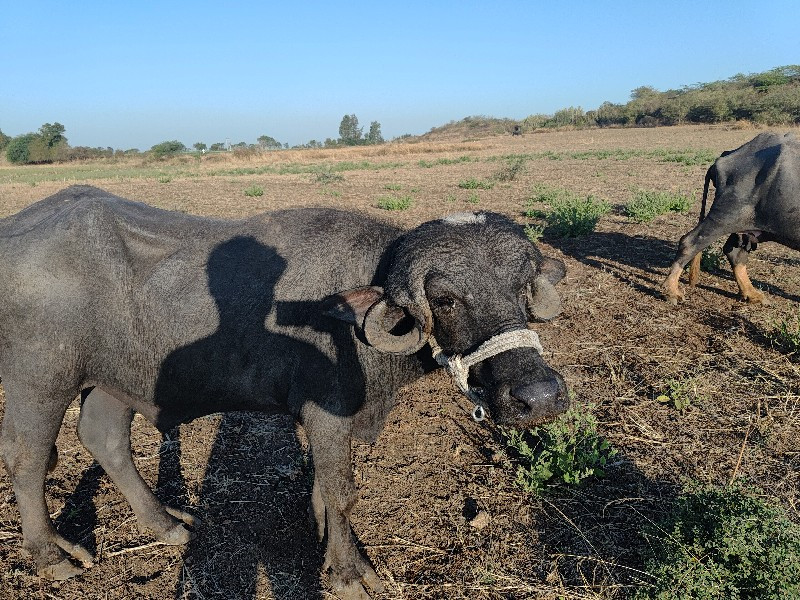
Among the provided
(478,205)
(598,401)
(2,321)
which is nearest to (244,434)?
(2,321)

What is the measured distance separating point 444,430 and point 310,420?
1.86 meters

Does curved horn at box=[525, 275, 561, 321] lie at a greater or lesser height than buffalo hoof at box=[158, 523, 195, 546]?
greater

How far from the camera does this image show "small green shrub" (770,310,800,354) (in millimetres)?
5105

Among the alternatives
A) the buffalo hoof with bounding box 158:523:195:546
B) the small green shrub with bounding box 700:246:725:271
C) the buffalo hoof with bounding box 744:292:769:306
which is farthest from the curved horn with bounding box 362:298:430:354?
the small green shrub with bounding box 700:246:725:271

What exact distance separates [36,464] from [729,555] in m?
3.77

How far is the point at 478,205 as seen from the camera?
44.7 feet

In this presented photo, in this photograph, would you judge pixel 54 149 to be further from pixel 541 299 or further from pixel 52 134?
pixel 541 299

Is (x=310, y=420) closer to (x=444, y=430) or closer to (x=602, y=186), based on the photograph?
(x=444, y=430)

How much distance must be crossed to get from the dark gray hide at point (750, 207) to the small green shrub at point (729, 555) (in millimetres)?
4511

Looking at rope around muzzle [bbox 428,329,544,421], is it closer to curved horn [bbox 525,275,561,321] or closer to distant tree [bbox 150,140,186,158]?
curved horn [bbox 525,275,561,321]

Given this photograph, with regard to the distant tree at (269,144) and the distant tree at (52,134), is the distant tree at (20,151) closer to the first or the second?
the distant tree at (52,134)

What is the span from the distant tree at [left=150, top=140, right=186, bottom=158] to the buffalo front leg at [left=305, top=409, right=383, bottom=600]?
67.4 metres

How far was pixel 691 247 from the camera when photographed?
6.91 m

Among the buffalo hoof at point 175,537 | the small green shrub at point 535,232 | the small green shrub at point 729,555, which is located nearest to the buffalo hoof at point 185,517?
the buffalo hoof at point 175,537
